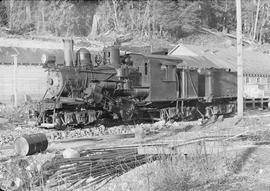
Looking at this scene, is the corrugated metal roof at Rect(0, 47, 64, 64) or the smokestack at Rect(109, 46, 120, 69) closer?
the smokestack at Rect(109, 46, 120, 69)

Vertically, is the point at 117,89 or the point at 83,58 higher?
the point at 83,58

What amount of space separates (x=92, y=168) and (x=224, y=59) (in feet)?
119

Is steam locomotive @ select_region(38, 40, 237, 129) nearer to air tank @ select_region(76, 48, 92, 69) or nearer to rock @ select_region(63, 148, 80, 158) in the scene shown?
air tank @ select_region(76, 48, 92, 69)

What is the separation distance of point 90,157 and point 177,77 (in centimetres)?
1272

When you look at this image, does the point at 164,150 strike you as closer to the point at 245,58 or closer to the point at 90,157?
the point at 90,157

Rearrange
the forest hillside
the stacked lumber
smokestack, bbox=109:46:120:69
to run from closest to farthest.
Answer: the stacked lumber
smokestack, bbox=109:46:120:69
the forest hillside

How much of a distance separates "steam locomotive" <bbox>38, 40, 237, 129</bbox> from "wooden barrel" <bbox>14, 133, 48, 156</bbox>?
5679 mm

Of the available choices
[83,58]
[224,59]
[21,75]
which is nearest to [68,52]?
[83,58]

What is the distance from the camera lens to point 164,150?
29.9 ft

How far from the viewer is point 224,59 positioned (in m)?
43.6

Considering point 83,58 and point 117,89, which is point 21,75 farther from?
point 117,89

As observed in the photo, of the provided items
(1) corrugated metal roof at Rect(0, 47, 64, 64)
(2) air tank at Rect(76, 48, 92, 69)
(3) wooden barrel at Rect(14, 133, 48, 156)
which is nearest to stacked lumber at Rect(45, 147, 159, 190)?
(3) wooden barrel at Rect(14, 133, 48, 156)

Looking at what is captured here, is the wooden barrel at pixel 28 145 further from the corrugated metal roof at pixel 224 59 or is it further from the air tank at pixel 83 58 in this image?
the corrugated metal roof at pixel 224 59

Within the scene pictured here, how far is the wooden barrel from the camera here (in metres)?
11.0
